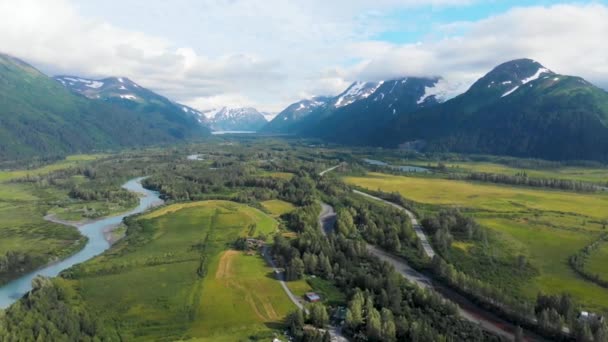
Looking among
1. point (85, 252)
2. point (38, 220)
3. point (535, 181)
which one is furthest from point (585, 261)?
point (38, 220)

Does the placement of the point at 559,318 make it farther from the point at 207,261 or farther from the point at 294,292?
the point at 207,261

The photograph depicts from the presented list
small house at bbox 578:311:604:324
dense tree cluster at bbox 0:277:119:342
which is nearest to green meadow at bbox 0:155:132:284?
dense tree cluster at bbox 0:277:119:342

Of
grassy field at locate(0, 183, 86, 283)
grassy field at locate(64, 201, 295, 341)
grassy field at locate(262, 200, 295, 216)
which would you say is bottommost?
grassy field at locate(0, 183, 86, 283)

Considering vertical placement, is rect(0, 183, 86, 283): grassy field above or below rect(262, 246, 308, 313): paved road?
below

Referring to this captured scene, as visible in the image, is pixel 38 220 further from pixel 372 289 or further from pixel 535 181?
pixel 535 181

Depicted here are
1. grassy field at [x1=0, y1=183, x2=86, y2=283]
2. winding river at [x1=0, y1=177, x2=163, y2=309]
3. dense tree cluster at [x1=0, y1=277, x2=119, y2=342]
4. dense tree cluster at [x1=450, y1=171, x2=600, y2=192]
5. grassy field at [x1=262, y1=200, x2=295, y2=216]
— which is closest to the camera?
dense tree cluster at [x1=0, y1=277, x2=119, y2=342]

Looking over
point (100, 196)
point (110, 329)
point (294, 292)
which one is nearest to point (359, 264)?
point (294, 292)

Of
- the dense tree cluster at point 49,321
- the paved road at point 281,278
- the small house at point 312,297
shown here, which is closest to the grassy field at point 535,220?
the small house at point 312,297

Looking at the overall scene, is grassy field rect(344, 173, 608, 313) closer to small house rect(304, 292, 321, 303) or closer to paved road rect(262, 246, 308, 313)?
small house rect(304, 292, 321, 303)
